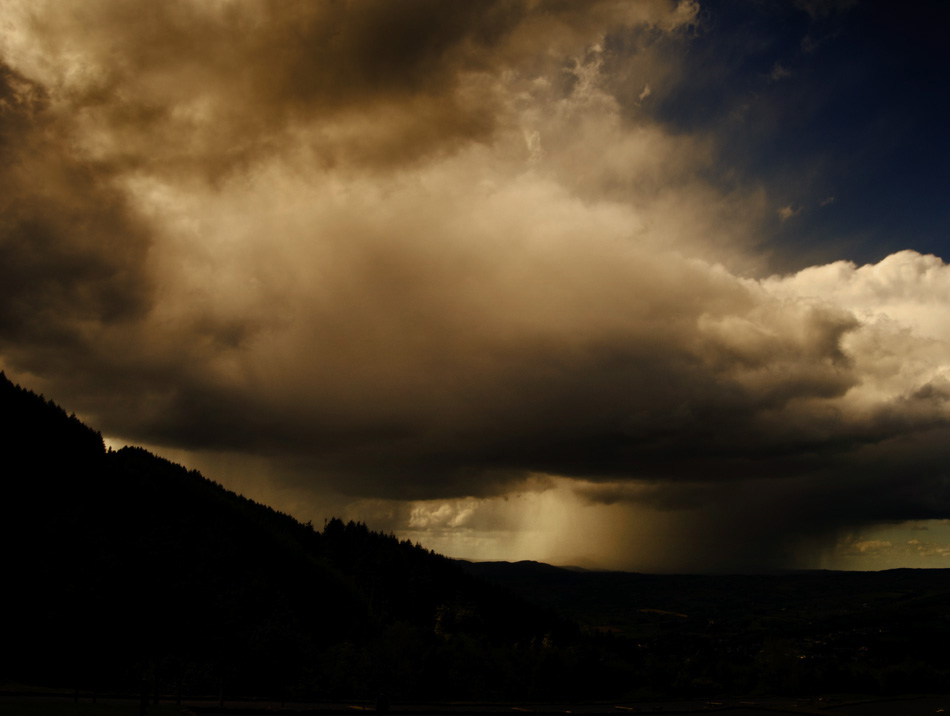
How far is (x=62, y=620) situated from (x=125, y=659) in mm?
14538

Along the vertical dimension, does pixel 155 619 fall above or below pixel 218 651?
above

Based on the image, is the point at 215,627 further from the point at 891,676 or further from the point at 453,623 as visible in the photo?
the point at 891,676

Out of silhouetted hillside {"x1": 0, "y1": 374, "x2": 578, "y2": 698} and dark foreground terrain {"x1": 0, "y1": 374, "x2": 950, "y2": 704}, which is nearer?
dark foreground terrain {"x1": 0, "y1": 374, "x2": 950, "y2": 704}

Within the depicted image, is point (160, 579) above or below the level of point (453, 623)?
Answer: above

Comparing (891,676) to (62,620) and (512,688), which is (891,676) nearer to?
(512,688)

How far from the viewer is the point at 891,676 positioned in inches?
4820

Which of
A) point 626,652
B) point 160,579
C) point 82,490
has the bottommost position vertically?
point 626,652

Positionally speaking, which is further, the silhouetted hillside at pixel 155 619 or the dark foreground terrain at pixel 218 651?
the silhouetted hillside at pixel 155 619

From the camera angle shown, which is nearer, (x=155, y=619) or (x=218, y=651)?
(x=218, y=651)

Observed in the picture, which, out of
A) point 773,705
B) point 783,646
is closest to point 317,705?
point 773,705

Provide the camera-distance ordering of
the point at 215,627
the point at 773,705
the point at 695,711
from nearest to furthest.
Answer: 1. the point at 695,711
2. the point at 773,705
3. the point at 215,627

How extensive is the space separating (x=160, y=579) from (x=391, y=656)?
313 feet

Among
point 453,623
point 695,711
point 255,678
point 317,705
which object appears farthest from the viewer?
point 453,623

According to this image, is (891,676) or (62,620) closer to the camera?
(891,676)
